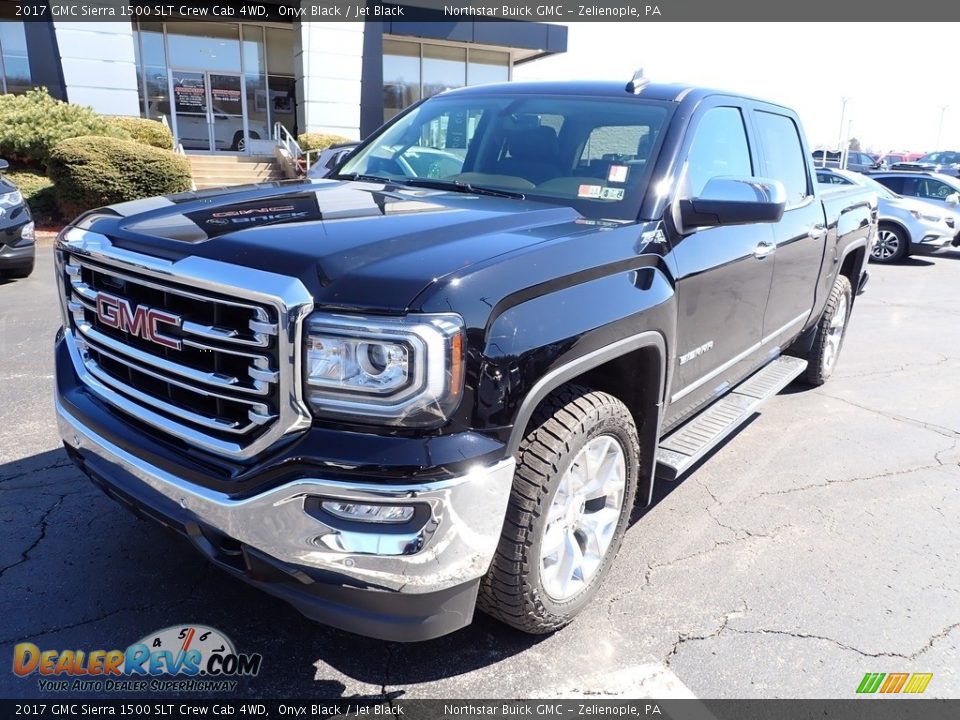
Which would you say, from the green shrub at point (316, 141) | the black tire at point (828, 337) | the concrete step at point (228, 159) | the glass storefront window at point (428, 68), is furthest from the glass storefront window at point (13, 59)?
the black tire at point (828, 337)

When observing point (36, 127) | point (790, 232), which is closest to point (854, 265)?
point (790, 232)

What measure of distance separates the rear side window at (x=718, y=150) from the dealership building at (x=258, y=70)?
60.9ft

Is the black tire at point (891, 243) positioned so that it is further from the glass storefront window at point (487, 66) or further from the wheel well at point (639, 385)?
the glass storefront window at point (487, 66)

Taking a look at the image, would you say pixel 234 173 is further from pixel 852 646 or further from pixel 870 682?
pixel 870 682

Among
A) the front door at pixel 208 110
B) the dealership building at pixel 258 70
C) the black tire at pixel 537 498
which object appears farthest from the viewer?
the front door at pixel 208 110

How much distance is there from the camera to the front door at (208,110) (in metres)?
21.2

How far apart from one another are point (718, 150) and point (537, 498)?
2185 millimetres

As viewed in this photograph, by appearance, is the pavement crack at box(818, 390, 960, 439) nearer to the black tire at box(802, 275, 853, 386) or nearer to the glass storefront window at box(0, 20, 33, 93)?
the black tire at box(802, 275, 853, 386)

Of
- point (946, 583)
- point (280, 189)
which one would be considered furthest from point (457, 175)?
point (946, 583)

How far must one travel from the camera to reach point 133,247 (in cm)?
236

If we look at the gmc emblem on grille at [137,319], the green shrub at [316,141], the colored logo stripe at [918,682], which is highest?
the gmc emblem on grille at [137,319]

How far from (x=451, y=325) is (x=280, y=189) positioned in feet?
5.28

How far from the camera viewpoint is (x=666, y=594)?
3.03 metres

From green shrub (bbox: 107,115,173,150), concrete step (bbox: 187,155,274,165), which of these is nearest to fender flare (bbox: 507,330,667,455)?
green shrub (bbox: 107,115,173,150)
